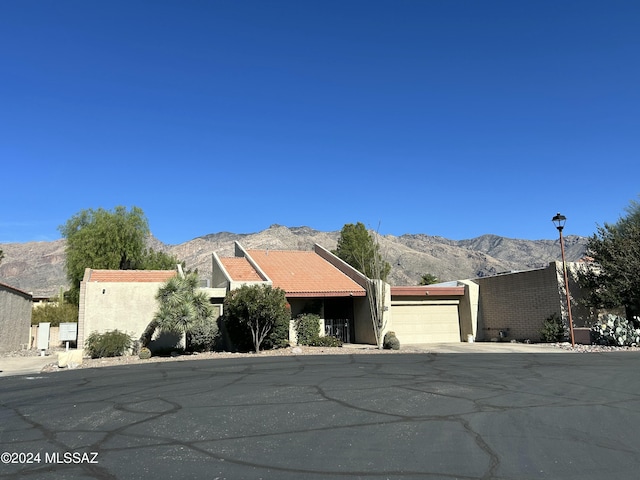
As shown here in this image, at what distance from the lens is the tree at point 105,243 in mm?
41125

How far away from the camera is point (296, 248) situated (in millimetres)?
121562

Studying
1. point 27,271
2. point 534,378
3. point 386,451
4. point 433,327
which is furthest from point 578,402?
point 27,271

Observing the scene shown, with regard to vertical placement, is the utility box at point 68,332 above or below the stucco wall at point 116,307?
below

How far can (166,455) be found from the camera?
21.5ft

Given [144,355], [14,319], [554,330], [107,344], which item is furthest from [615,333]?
[14,319]

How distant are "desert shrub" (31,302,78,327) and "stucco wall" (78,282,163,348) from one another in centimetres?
1535

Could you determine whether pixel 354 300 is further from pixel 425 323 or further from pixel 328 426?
pixel 328 426

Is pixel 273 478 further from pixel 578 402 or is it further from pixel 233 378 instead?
pixel 233 378

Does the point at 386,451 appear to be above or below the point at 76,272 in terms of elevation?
below

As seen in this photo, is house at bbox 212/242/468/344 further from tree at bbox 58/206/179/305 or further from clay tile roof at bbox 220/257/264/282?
tree at bbox 58/206/179/305

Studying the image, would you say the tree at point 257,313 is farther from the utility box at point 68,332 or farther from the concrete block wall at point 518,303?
the concrete block wall at point 518,303

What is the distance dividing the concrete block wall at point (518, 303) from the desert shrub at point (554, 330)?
37 cm

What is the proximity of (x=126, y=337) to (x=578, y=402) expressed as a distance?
19963 millimetres

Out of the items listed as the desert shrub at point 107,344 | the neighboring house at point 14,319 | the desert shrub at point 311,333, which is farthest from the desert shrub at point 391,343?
the neighboring house at point 14,319
